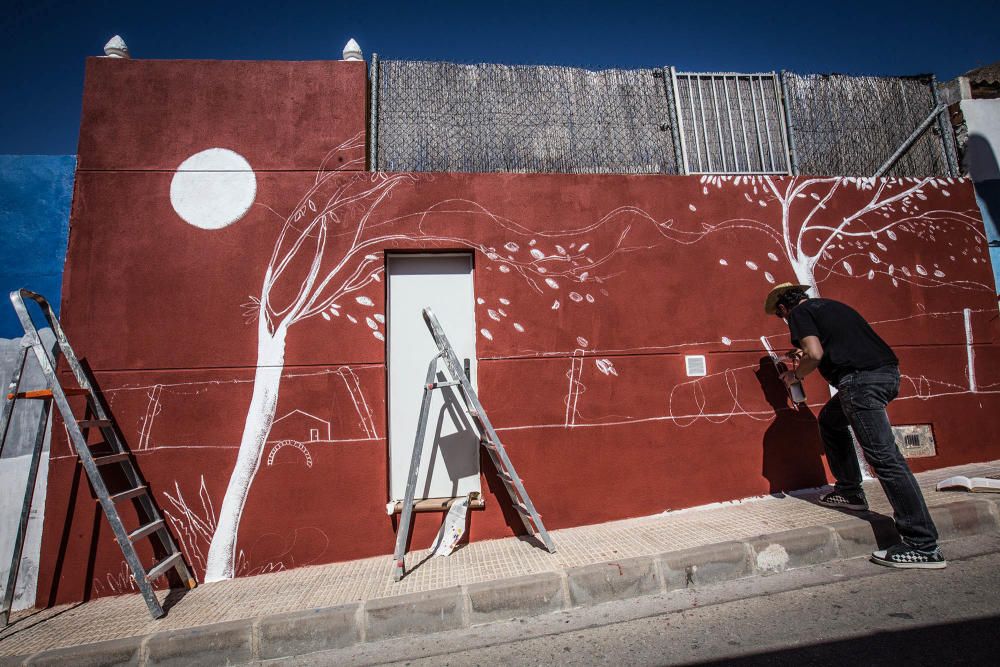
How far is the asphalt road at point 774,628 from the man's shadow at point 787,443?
125 cm

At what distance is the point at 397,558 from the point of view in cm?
358

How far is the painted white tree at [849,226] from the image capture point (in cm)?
506

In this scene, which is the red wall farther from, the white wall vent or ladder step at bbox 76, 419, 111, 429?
ladder step at bbox 76, 419, 111, 429

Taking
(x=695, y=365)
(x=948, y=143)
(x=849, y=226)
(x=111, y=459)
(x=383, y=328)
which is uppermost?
(x=948, y=143)

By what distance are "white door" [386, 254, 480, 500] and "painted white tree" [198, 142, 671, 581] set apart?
0.62 ft

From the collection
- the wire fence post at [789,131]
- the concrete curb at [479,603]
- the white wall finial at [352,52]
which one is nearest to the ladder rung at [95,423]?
the concrete curb at [479,603]

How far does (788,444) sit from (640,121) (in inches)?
135

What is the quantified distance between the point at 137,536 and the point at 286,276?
7.09 feet

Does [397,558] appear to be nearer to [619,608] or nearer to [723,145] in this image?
[619,608]

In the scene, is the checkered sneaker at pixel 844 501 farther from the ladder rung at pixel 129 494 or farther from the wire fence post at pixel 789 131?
the ladder rung at pixel 129 494

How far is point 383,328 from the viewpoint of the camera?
4418mm

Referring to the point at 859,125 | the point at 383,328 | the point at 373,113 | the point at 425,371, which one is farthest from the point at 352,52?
the point at 859,125

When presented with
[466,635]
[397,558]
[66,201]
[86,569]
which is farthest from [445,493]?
[66,201]

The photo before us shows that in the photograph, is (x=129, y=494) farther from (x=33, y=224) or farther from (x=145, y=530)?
(x=33, y=224)
